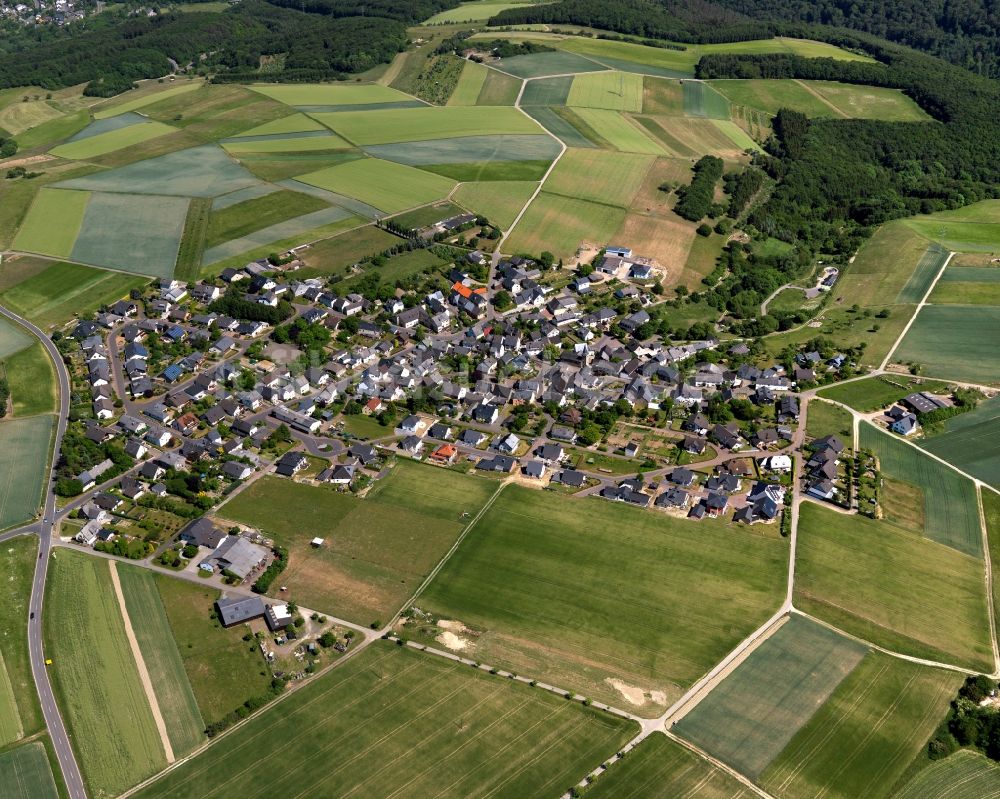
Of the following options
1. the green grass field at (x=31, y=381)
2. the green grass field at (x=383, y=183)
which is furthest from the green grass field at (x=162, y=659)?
the green grass field at (x=383, y=183)

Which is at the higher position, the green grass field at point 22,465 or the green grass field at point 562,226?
the green grass field at point 562,226

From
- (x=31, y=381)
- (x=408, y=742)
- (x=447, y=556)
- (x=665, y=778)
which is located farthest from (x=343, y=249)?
(x=665, y=778)

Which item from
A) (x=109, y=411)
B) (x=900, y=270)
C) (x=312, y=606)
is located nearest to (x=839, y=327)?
(x=900, y=270)

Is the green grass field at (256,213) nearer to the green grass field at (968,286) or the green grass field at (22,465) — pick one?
the green grass field at (22,465)

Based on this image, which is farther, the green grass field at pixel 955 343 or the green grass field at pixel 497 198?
the green grass field at pixel 497 198

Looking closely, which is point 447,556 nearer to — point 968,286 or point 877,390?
point 877,390

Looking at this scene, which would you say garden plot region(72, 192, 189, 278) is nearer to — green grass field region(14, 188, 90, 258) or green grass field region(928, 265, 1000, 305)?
green grass field region(14, 188, 90, 258)

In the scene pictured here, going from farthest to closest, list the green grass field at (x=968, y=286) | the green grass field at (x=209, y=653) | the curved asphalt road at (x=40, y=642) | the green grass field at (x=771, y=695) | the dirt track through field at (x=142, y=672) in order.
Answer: the green grass field at (x=968, y=286), the green grass field at (x=209, y=653), the dirt track through field at (x=142, y=672), the green grass field at (x=771, y=695), the curved asphalt road at (x=40, y=642)

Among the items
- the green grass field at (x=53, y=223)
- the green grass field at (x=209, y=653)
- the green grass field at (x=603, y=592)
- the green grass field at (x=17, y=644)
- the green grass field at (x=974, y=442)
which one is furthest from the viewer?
the green grass field at (x=53, y=223)
